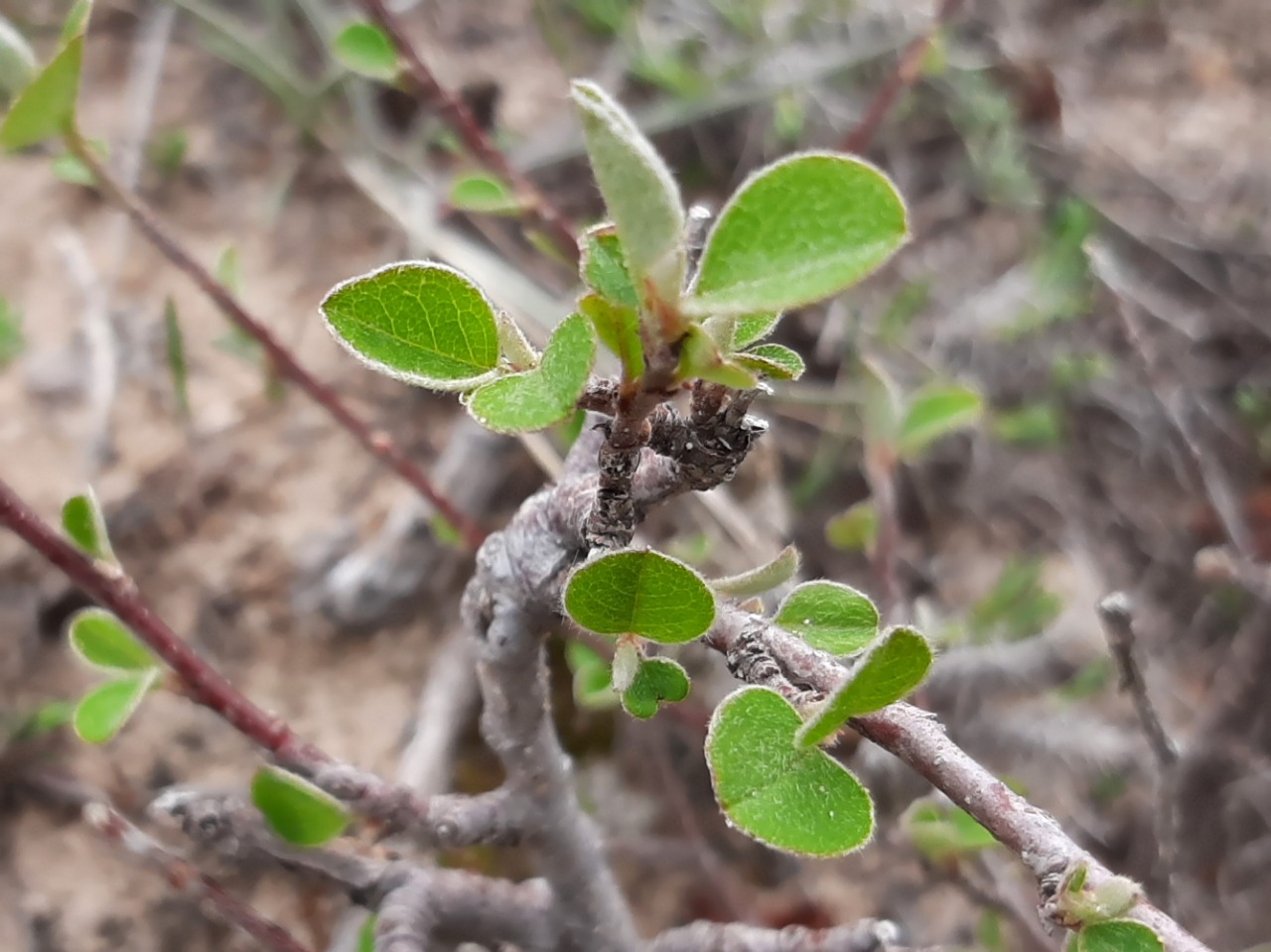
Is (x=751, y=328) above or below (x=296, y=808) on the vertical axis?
above

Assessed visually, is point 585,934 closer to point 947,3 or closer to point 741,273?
point 741,273

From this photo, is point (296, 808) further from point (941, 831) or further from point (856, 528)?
point (856, 528)

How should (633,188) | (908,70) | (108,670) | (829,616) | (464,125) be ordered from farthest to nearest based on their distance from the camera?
(908,70) < (464,125) < (108,670) < (829,616) < (633,188)

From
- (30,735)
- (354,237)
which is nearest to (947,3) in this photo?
(354,237)

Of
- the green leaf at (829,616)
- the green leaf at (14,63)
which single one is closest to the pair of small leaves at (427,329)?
the green leaf at (829,616)

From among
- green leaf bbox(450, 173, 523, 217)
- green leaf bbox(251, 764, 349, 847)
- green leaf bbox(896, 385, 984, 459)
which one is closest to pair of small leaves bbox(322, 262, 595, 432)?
green leaf bbox(251, 764, 349, 847)

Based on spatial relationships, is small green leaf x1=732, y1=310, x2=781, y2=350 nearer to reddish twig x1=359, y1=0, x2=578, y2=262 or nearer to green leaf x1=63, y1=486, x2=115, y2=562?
green leaf x1=63, y1=486, x2=115, y2=562

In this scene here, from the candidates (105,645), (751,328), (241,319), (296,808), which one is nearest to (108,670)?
(105,645)
